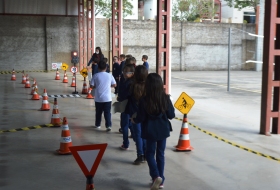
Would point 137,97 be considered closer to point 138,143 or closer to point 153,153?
point 138,143

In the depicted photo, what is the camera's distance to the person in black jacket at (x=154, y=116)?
572 centimetres

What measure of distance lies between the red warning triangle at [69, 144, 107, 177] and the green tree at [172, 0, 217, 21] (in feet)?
155

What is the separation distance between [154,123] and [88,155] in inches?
56.6

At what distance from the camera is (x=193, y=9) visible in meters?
51.3

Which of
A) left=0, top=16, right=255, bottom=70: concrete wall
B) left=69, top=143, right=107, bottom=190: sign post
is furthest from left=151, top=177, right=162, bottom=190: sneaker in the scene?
left=0, top=16, right=255, bottom=70: concrete wall

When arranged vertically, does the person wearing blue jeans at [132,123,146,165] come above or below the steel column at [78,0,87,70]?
below

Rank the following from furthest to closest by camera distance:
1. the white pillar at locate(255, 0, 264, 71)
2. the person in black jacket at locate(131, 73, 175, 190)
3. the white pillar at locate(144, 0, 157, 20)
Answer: the white pillar at locate(144, 0, 157, 20), the white pillar at locate(255, 0, 264, 71), the person in black jacket at locate(131, 73, 175, 190)

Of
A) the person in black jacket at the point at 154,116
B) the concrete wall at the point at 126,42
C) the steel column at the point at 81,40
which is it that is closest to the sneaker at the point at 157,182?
the person in black jacket at the point at 154,116

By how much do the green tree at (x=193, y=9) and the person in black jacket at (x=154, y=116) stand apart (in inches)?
1809

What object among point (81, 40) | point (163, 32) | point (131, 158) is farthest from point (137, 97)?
point (81, 40)

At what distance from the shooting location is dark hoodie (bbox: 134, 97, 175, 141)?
5777mm

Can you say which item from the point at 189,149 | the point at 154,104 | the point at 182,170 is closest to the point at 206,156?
the point at 189,149

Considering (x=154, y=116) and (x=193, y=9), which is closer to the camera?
(x=154, y=116)

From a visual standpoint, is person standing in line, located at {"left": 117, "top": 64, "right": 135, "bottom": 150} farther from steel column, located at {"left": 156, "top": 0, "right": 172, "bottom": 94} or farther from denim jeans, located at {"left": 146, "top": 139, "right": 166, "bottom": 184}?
steel column, located at {"left": 156, "top": 0, "right": 172, "bottom": 94}
